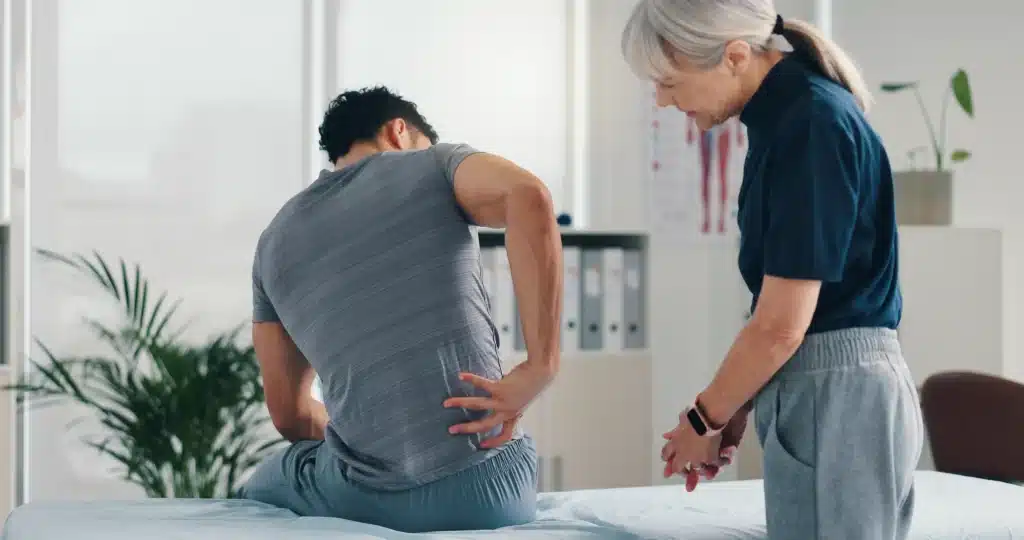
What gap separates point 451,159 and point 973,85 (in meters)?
3.14

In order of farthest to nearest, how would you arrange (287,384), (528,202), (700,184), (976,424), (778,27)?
(700,184) < (976,424) < (287,384) < (528,202) < (778,27)

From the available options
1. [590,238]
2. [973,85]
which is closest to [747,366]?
[590,238]

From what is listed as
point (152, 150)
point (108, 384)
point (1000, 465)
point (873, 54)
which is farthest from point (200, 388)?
point (873, 54)

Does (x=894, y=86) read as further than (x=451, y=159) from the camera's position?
Yes

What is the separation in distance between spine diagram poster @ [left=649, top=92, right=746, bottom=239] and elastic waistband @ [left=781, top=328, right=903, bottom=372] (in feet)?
8.99

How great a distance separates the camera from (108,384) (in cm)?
288

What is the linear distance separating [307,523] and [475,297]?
406 mm

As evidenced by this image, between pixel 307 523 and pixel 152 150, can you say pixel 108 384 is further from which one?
pixel 307 523

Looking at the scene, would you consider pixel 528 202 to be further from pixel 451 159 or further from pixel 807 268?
pixel 807 268

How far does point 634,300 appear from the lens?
3787 millimetres

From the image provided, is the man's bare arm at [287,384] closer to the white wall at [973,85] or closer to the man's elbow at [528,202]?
the man's elbow at [528,202]

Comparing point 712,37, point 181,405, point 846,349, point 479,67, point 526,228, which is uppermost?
point 479,67

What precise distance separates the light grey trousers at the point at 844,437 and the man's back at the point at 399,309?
1.49ft

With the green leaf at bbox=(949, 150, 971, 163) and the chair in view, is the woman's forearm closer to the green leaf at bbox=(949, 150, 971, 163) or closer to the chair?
the chair
